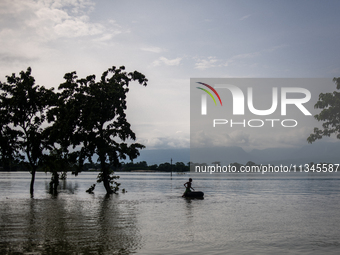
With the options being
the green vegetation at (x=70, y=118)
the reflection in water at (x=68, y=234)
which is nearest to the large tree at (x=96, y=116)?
the green vegetation at (x=70, y=118)

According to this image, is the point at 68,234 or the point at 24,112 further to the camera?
the point at 24,112

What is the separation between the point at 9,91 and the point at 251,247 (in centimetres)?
3112

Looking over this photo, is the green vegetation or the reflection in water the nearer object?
the reflection in water

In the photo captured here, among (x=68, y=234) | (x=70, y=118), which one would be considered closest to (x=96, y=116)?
(x=70, y=118)

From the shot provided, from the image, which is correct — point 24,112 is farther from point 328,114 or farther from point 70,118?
point 328,114

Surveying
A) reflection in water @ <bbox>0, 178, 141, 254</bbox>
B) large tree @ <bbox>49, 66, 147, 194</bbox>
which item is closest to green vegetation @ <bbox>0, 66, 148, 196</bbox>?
large tree @ <bbox>49, 66, 147, 194</bbox>

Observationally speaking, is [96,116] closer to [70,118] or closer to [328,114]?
[70,118]

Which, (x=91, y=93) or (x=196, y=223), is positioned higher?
(x=91, y=93)

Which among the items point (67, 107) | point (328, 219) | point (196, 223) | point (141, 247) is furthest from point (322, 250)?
point (67, 107)

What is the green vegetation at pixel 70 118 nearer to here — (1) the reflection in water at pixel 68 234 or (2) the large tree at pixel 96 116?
(2) the large tree at pixel 96 116

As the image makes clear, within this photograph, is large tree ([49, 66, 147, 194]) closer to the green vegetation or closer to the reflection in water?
the green vegetation

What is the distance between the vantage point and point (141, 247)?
41.1 feet

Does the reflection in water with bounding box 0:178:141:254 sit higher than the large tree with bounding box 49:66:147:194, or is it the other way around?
the large tree with bounding box 49:66:147:194

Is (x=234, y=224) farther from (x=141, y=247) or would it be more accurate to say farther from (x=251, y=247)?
(x=141, y=247)
